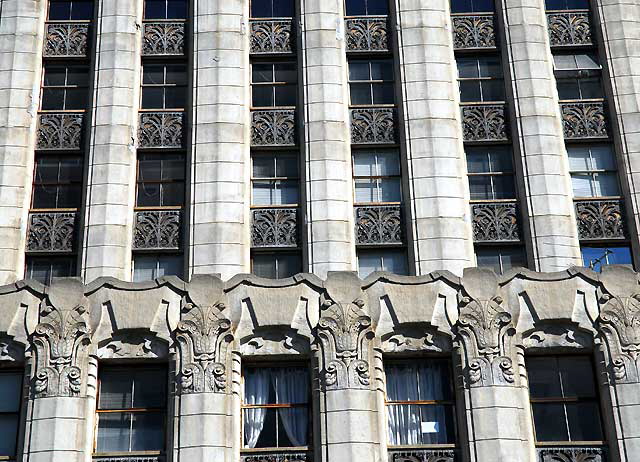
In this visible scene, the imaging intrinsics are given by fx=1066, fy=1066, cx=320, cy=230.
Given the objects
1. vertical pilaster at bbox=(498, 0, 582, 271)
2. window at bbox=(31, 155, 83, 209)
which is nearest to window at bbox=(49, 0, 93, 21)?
window at bbox=(31, 155, 83, 209)

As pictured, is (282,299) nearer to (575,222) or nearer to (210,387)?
(210,387)

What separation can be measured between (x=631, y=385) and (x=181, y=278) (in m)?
11.7

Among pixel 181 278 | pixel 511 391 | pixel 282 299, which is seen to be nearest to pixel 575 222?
pixel 511 391

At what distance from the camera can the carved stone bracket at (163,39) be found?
3152cm

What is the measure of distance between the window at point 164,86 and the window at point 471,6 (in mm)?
8403

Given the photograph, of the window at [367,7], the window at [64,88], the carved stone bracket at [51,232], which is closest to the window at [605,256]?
the window at [367,7]

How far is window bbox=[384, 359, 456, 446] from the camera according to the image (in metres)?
25.3

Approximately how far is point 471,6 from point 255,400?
46.8 ft

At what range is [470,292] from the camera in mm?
25938

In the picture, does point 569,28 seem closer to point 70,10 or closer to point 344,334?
point 344,334

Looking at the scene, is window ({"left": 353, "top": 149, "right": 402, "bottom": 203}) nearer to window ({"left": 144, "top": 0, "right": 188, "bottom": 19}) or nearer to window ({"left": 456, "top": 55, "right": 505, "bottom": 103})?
window ({"left": 456, "top": 55, "right": 505, "bottom": 103})

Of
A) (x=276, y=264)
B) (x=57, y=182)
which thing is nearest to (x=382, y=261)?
(x=276, y=264)

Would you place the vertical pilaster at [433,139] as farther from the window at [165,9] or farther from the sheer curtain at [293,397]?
the window at [165,9]

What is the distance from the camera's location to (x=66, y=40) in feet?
104
